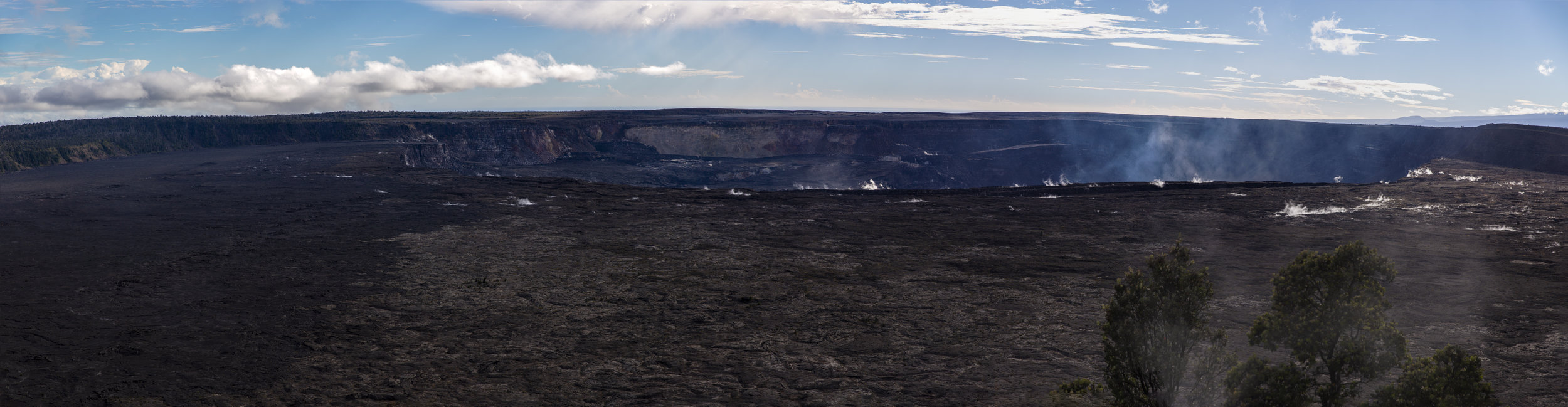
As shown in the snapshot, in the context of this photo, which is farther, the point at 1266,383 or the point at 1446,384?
the point at 1266,383

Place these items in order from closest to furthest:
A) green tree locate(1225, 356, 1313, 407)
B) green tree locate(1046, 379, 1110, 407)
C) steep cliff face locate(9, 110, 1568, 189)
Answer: green tree locate(1225, 356, 1313, 407) → green tree locate(1046, 379, 1110, 407) → steep cliff face locate(9, 110, 1568, 189)

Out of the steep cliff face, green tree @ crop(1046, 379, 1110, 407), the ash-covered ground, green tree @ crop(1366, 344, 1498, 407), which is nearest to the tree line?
green tree @ crop(1366, 344, 1498, 407)

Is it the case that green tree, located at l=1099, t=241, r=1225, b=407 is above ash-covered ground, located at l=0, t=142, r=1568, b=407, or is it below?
above

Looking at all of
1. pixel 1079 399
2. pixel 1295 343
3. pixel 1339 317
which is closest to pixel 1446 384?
pixel 1339 317

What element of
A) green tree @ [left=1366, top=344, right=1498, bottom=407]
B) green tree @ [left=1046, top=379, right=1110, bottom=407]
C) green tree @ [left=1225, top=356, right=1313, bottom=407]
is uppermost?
green tree @ [left=1366, top=344, right=1498, bottom=407]

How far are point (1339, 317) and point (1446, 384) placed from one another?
83cm

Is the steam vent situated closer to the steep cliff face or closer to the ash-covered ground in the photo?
the ash-covered ground

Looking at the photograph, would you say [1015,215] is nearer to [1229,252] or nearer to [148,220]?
[1229,252]

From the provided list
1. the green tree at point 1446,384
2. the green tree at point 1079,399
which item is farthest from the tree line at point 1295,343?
the green tree at point 1079,399

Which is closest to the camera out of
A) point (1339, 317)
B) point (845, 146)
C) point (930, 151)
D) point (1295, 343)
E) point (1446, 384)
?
point (1446, 384)

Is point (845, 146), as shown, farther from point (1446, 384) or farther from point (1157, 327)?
point (1446, 384)

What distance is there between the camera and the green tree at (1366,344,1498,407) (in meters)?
5.78

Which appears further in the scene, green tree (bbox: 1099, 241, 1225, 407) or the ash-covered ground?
the ash-covered ground

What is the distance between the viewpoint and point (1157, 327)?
7512 millimetres
